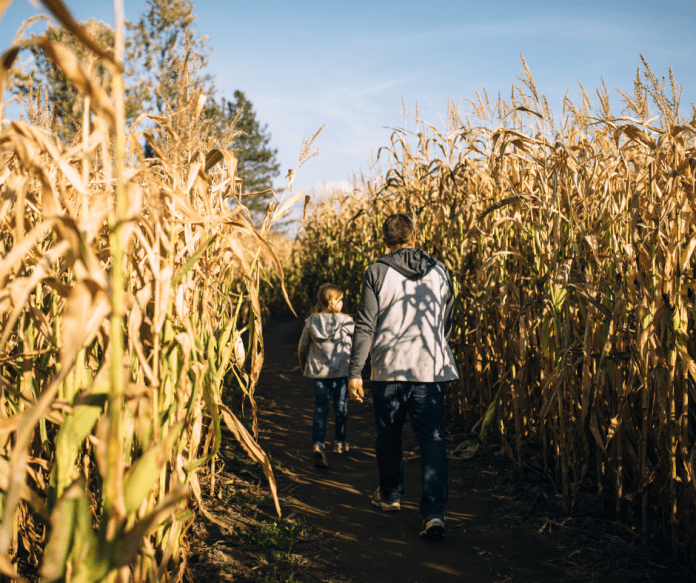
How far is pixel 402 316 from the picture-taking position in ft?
9.57

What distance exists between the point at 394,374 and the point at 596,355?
3.55ft

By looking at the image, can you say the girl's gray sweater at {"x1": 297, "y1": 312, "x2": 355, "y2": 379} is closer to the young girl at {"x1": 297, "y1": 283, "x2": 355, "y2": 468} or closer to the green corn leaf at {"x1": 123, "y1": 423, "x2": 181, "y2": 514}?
the young girl at {"x1": 297, "y1": 283, "x2": 355, "y2": 468}

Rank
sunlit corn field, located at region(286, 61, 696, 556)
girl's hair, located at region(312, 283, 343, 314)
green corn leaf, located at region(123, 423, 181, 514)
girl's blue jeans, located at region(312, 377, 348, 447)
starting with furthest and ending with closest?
girl's hair, located at region(312, 283, 343, 314), girl's blue jeans, located at region(312, 377, 348, 447), sunlit corn field, located at region(286, 61, 696, 556), green corn leaf, located at region(123, 423, 181, 514)

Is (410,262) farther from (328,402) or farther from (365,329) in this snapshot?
(328,402)

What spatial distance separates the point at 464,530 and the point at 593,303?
1.49 meters

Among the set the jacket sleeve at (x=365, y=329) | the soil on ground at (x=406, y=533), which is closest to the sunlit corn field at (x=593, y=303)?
the soil on ground at (x=406, y=533)

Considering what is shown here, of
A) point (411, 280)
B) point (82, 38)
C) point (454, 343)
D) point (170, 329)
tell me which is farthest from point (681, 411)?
point (82, 38)

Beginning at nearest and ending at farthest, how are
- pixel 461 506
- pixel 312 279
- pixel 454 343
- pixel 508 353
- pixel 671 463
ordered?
pixel 671 463 → pixel 461 506 → pixel 508 353 → pixel 454 343 → pixel 312 279

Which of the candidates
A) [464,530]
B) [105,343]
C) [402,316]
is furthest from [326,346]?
[105,343]

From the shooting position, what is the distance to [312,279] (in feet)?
31.8

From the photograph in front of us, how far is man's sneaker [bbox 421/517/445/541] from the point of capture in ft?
8.61

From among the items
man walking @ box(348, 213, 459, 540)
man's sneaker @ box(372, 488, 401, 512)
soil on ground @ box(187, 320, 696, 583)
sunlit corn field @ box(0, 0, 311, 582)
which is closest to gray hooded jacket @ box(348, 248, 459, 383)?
man walking @ box(348, 213, 459, 540)

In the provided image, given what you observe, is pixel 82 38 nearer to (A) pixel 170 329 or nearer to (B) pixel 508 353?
(A) pixel 170 329

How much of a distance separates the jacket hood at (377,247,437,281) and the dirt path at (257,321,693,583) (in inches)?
58.6
